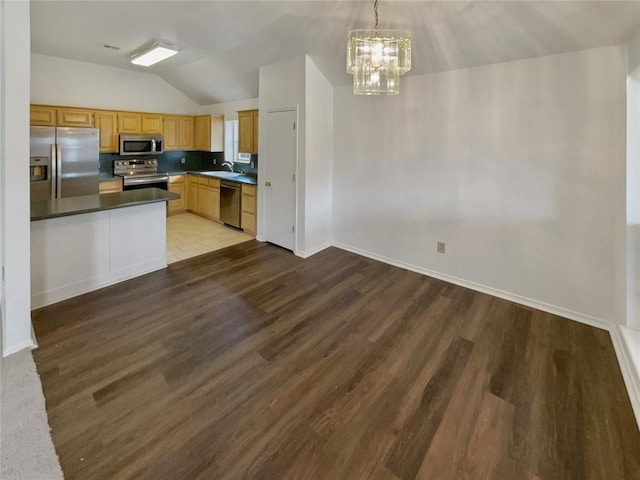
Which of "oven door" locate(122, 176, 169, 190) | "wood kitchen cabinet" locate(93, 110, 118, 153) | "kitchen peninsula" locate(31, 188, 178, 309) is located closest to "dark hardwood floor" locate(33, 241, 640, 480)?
"kitchen peninsula" locate(31, 188, 178, 309)

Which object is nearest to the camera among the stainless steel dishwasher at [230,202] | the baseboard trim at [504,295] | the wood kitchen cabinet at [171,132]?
the baseboard trim at [504,295]

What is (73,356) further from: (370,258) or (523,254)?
(523,254)

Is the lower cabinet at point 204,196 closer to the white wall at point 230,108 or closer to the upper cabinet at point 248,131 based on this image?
the upper cabinet at point 248,131

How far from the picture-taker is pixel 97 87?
5.68 metres

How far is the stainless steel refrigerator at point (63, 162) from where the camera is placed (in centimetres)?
466

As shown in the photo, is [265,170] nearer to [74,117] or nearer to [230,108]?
[230,108]

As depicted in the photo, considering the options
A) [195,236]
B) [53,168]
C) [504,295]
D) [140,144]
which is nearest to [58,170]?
[53,168]

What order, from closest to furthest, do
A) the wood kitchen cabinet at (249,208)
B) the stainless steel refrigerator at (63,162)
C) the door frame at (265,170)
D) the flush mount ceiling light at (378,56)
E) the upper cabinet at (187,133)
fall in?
1. the flush mount ceiling light at (378,56)
2. the door frame at (265,170)
3. the stainless steel refrigerator at (63,162)
4. the wood kitchen cabinet at (249,208)
5. the upper cabinet at (187,133)

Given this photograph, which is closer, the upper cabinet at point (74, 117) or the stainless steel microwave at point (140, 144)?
the upper cabinet at point (74, 117)

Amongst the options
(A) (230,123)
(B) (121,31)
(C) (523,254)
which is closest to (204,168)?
(A) (230,123)

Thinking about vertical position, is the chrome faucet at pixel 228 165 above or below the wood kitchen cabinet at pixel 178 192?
above

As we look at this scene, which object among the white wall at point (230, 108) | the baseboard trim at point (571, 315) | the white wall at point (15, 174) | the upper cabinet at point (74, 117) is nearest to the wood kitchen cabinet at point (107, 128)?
the upper cabinet at point (74, 117)

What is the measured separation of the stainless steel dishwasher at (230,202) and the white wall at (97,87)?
7.61 feet

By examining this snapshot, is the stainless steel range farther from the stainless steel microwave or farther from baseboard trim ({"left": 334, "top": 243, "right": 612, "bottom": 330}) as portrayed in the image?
baseboard trim ({"left": 334, "top": 243, "right": 612, "bottom": 330})
